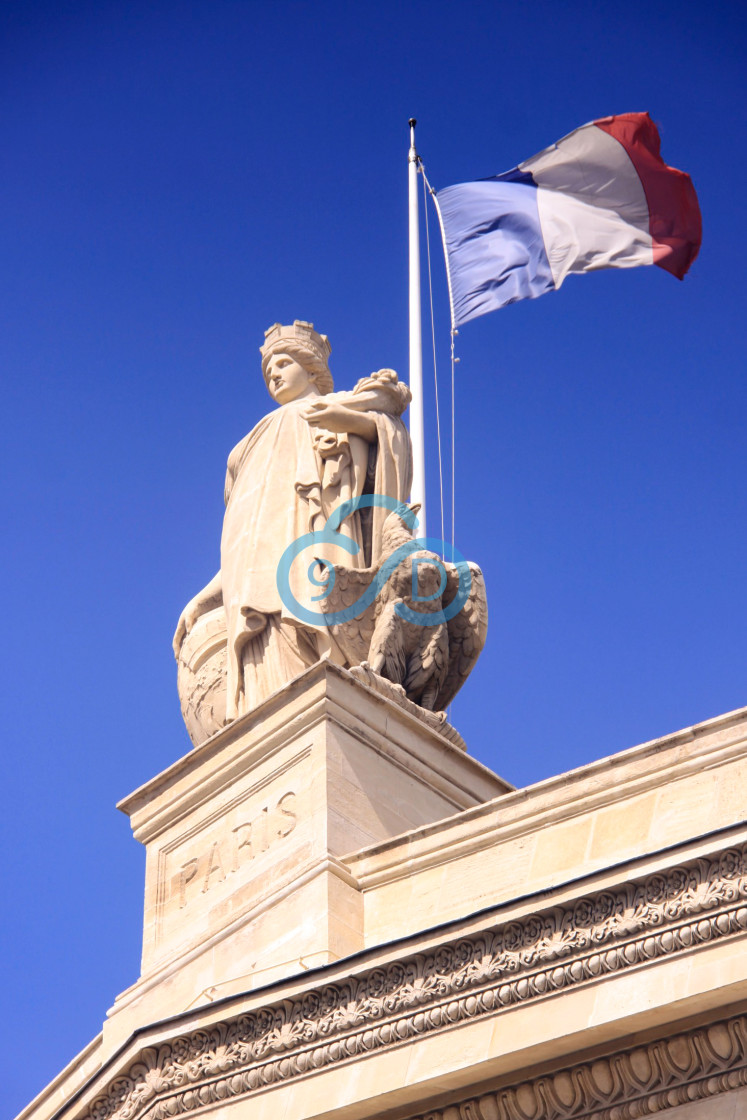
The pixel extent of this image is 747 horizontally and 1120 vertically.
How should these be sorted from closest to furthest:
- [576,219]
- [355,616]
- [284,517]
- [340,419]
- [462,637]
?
[355,616] < [462,637] < [284,517] < [340,419] < [576,219]

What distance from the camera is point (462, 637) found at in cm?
1284

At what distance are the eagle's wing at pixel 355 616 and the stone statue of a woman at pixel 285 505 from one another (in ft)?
0.31

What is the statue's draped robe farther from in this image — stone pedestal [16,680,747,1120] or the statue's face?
stone pedestal [16,680,747,1120]

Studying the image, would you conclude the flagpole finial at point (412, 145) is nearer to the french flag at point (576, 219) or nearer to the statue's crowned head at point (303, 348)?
the french flag at point (576, 219)

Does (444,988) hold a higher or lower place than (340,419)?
lower

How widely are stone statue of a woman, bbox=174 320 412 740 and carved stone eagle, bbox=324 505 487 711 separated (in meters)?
0.23

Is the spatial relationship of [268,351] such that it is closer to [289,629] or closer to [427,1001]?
[289,629]

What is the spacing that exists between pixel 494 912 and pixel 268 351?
749cm

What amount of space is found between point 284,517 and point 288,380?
1865 mm

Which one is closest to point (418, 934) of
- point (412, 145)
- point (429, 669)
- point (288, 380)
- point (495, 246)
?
point (429, 669)

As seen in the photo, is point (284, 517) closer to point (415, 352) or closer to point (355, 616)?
point (355, 616)

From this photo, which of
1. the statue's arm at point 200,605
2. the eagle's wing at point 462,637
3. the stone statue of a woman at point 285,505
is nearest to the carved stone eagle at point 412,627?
the eagle's wing at point 462,637

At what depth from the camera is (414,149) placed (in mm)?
23844

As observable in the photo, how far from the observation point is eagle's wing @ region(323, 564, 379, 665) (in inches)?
497
